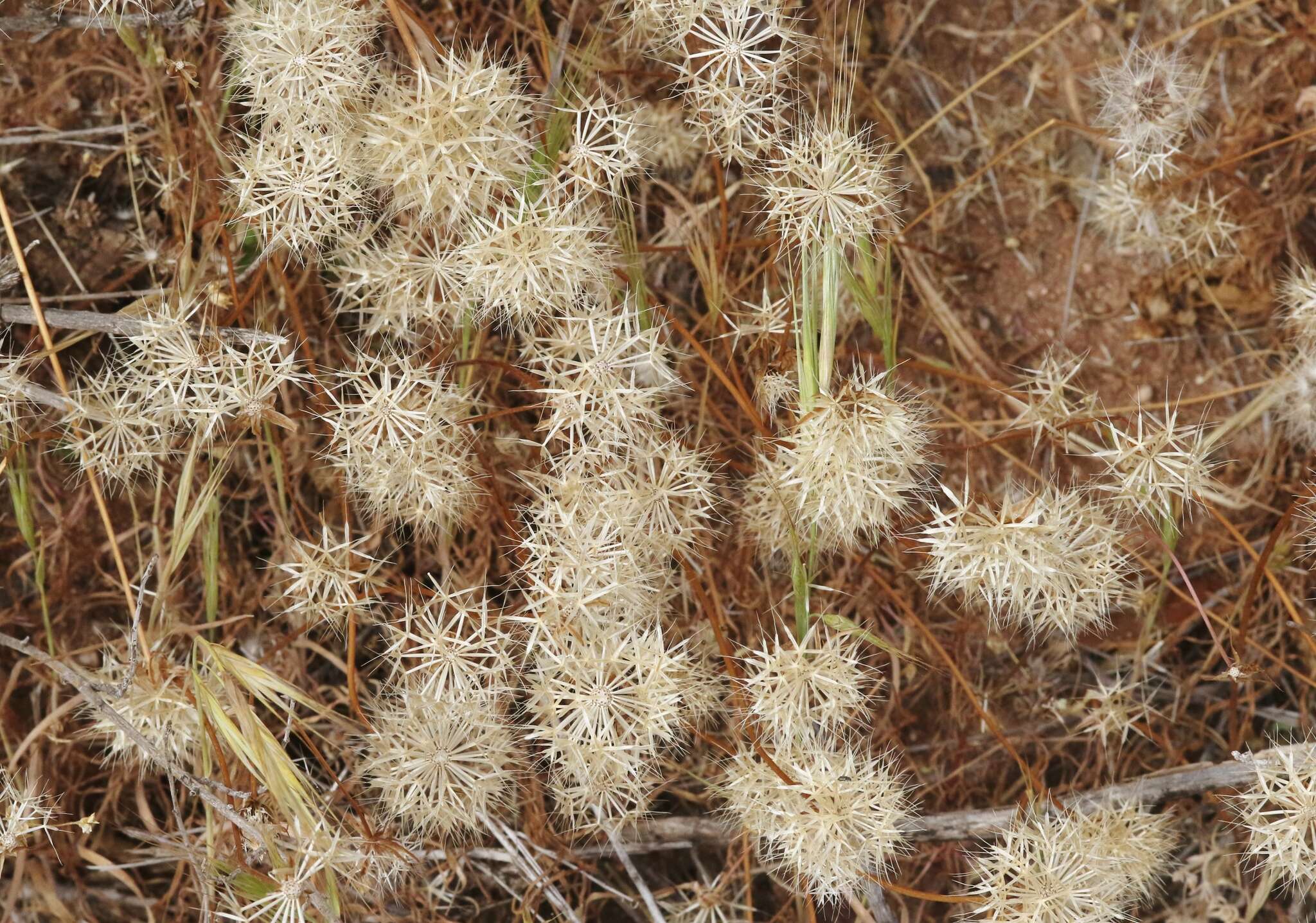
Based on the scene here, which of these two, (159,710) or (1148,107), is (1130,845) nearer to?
(1148,107)

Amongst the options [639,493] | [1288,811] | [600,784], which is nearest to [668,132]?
[639,493]

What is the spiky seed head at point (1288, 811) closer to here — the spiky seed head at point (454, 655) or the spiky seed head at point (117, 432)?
the spiky seed head at point (454, 655)

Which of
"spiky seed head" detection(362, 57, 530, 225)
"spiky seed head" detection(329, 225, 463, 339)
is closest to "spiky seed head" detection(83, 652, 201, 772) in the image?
"spiky seed head" detection(329, 225, 463, 339)

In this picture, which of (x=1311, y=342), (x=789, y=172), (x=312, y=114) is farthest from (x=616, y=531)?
(x=1311, y=342)

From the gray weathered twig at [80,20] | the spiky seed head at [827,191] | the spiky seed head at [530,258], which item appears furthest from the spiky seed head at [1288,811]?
the gray weathered twig at [80,20]

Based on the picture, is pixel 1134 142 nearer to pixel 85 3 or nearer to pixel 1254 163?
pixel 1254 163

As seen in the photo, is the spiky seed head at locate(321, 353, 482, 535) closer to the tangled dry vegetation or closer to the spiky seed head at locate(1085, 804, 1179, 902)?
the tangled dry vegetation
